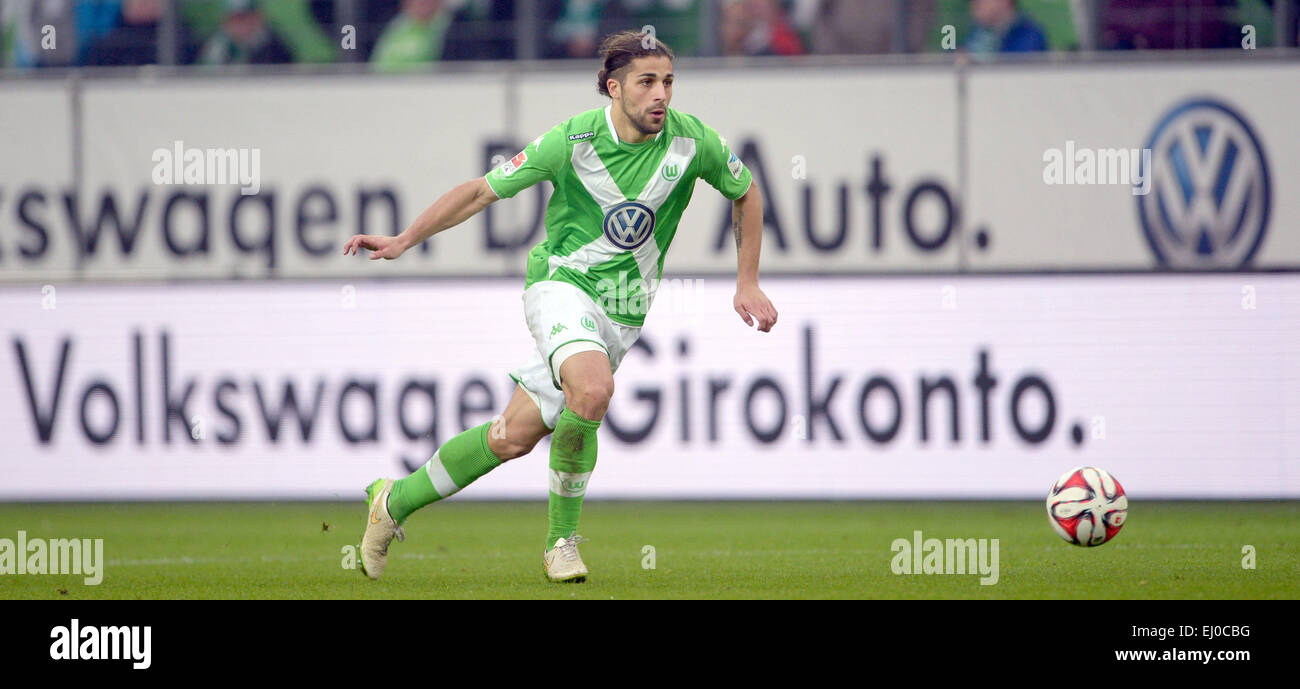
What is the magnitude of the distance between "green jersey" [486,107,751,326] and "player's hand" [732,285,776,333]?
1.24 feet

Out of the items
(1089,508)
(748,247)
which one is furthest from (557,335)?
(1089,508)

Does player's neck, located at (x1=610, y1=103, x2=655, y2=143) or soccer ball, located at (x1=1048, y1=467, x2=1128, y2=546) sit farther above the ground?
player's neck, located at (x1=610, y1=103, x2=655, y2=143)

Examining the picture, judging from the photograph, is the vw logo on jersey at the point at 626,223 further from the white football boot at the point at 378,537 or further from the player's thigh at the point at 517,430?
the white football boot at the point at 378,537

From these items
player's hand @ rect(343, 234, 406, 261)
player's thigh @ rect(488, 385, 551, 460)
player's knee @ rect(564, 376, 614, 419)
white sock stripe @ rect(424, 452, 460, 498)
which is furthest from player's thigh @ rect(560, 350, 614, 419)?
player's hand @ rect(343, 234, 406, 261)

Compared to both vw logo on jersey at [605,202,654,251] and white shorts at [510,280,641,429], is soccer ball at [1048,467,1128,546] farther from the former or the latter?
vw logo on jersey at [605,202,654,251]

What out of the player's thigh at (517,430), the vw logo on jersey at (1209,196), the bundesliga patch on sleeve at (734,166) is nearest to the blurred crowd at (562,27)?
the vw logo on jersey at (1209,196)

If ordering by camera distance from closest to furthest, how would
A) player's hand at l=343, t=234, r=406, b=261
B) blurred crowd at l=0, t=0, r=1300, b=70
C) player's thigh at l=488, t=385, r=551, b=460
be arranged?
player's hand at l=343, t=234, r=406, b=261, player's thigh at l=488, t=385, r=551, b=460, blurred crowd at l=0, t=0, r=1300, b=70

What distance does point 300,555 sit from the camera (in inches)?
323

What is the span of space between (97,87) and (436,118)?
2751 millimetres

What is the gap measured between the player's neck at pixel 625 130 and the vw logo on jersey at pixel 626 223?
252 millimetres

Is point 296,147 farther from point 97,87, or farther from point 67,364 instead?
point 67,364

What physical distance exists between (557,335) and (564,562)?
88cm

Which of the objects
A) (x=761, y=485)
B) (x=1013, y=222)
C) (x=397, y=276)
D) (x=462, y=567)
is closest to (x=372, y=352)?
(x=397, y=276)

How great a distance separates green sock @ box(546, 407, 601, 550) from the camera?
6.56 meters
